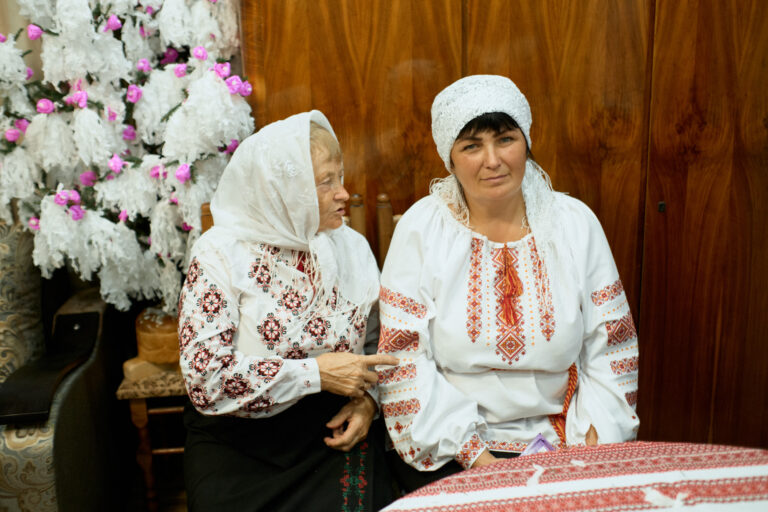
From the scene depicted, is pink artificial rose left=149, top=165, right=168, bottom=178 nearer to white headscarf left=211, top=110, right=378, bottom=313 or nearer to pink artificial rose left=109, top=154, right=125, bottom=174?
pink artificial rose left=109, top=154, right=125, bottom=174

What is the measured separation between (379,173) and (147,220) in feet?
2.79

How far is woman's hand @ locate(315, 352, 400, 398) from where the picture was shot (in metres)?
1.66

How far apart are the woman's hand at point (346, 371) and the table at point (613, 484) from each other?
545mm

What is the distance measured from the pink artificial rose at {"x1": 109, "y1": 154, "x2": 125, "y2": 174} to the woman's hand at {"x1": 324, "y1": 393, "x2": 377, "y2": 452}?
111cm

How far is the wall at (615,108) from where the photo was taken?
6.81 feet

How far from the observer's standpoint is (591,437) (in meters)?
1.62

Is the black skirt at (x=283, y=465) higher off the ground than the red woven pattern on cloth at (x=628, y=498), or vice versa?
the red woven pattern on cloth at (x=628, y=498)

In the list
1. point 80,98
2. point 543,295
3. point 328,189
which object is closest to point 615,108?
point 543,295

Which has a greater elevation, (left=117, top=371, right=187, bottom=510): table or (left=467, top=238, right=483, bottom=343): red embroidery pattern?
(left=467, top=238, right=483, bottom=343): red embroidery pattern

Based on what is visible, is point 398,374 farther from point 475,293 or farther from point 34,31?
point 34,31

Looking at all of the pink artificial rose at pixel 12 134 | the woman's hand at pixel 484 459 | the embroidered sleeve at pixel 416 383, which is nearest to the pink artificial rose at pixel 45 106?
the pink artificial rose at pixel 12 134

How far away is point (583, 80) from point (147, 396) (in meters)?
1.82

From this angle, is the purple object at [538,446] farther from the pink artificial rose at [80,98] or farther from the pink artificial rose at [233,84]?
the pink artificial rose at [80,98]

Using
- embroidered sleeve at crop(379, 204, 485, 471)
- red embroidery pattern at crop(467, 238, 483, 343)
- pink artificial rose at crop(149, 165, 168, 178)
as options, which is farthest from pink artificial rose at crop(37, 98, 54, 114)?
red embroidery pattern at crop(467, 238, 483, 343)
